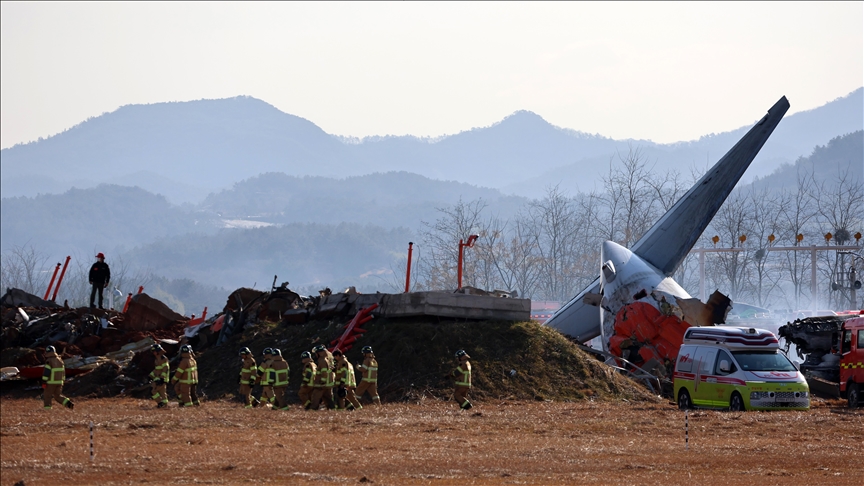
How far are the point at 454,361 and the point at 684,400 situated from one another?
618cm

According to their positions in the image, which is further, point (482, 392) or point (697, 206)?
point (697, 206)

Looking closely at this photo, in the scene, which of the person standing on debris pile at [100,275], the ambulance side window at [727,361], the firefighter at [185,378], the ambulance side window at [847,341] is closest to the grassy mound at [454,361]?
the firefighter at [185,378]

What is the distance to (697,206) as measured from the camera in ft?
135

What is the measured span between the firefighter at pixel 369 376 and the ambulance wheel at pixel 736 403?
8662 millimetres

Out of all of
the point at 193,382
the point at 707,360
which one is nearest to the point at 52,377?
the point at 193,382

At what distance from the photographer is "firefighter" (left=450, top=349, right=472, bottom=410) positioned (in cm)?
2455

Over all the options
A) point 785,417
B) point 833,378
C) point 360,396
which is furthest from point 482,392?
point 833,378

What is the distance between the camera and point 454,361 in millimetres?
27406

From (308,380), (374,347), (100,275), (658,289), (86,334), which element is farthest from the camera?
(100,275)

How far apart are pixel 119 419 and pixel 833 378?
22.6 metres

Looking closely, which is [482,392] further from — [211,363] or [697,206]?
[697,206]

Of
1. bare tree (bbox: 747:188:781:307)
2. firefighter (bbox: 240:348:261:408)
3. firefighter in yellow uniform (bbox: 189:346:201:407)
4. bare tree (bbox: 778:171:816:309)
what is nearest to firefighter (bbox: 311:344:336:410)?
firefighter (bbox: 240:348:261:408)

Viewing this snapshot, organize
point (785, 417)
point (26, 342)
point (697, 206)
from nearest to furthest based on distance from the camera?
point (785, 417) → point (26, 342) → point (697, 206)

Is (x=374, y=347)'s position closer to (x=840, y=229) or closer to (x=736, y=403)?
(x=736, y=403)
